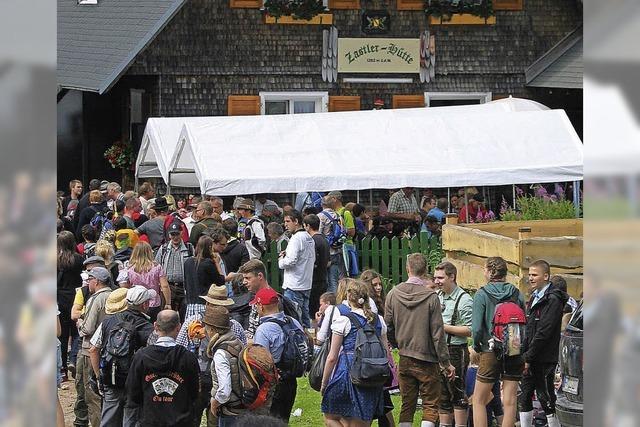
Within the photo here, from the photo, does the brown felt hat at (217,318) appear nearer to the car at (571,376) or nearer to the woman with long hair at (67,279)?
the car at (571,376)

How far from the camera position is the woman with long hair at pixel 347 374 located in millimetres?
7844

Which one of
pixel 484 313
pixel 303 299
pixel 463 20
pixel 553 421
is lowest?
pixel 553 421

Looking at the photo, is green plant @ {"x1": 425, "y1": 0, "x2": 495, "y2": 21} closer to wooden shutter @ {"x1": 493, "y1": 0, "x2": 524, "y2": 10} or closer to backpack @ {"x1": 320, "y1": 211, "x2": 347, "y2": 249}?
wooden shutter @ {"x1": 493, "y1": 0, "x2": 524, "y2": 10}

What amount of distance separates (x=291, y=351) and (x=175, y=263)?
4.92 metres

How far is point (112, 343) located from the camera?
793 centimetres

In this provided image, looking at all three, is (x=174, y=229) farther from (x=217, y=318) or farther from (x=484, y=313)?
(x=217, y=318)

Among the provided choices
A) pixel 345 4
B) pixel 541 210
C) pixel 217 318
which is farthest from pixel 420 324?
pixel 345 4

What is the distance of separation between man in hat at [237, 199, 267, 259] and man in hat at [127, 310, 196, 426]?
687cm

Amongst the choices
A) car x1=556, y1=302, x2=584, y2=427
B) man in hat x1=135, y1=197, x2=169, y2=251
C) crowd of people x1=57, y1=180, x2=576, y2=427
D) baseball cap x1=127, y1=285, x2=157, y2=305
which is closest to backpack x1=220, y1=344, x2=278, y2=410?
crowd of people x1=57, y1=180, x2=576, y2=427

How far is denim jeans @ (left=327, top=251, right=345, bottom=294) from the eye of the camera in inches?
586

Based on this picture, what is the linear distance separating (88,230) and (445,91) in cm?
1218

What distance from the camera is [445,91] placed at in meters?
23.8
